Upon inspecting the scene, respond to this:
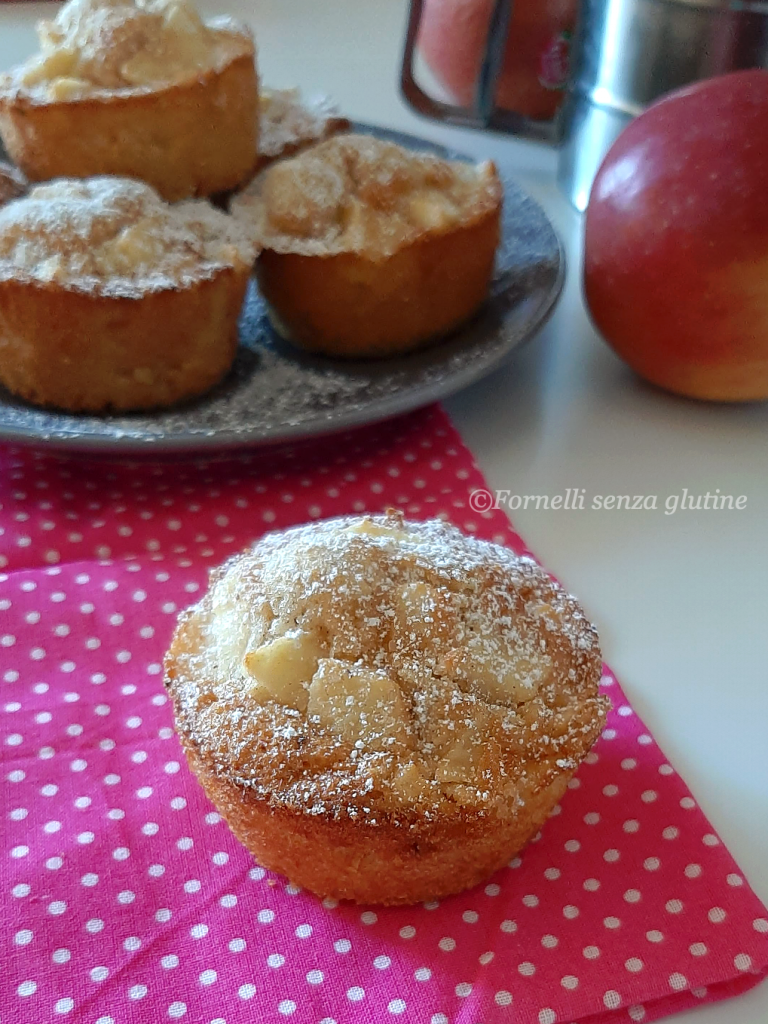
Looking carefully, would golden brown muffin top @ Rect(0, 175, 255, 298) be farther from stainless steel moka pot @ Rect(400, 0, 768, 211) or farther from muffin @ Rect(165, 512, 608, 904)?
stainless steel moka pot @ Rect(400, 0, 768, 211)

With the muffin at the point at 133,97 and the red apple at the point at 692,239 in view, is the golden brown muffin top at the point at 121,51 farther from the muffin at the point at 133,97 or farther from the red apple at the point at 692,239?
the red apple at the point at 692,239

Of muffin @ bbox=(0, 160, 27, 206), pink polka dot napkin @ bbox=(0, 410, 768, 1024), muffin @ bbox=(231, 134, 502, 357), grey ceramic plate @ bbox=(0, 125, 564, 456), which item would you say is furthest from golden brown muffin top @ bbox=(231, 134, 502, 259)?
pink polka dot napkin @ bbox=(0, 410, 768, 1024)

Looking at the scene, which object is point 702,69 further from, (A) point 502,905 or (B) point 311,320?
(A) point 502,905

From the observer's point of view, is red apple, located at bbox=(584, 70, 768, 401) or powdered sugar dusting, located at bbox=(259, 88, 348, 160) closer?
red apple, located at bbox=(584, 70, 768, 401)

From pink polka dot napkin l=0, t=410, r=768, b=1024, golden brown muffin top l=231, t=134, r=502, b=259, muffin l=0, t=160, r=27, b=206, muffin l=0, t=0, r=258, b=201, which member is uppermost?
muffin l=0, t=0, r=258, b=201

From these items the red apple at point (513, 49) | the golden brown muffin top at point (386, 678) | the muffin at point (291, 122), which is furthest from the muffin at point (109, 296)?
the red apple at point (513, 49)
